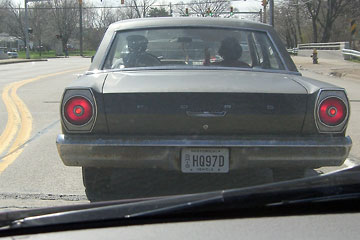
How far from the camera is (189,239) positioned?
213 cm

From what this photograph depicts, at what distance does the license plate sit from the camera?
364 cm

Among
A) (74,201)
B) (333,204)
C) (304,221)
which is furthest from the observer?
(74,201)

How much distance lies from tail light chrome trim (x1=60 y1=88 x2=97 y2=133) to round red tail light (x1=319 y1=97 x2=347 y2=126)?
1803 mm

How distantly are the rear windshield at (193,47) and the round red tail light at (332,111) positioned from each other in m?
1.13

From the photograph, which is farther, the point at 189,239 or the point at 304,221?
the point at 304,221

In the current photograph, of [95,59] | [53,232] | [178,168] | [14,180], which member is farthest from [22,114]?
[53,232]

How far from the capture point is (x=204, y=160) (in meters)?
3.68

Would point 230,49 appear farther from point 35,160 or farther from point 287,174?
point 35,160

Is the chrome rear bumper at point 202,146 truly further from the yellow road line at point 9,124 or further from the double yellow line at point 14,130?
the yellow road line at point 9,124

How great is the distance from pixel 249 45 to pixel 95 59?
173 centimetres

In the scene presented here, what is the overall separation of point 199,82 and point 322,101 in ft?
3.26

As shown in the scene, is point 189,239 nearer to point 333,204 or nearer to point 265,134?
point 333,204

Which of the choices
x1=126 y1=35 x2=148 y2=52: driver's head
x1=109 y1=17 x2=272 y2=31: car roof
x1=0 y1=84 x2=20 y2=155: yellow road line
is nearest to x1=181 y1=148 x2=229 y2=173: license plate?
x1=126 y1=35 x2=148 y2=52: driver's head

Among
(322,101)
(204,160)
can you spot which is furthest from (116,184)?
(322,101)
